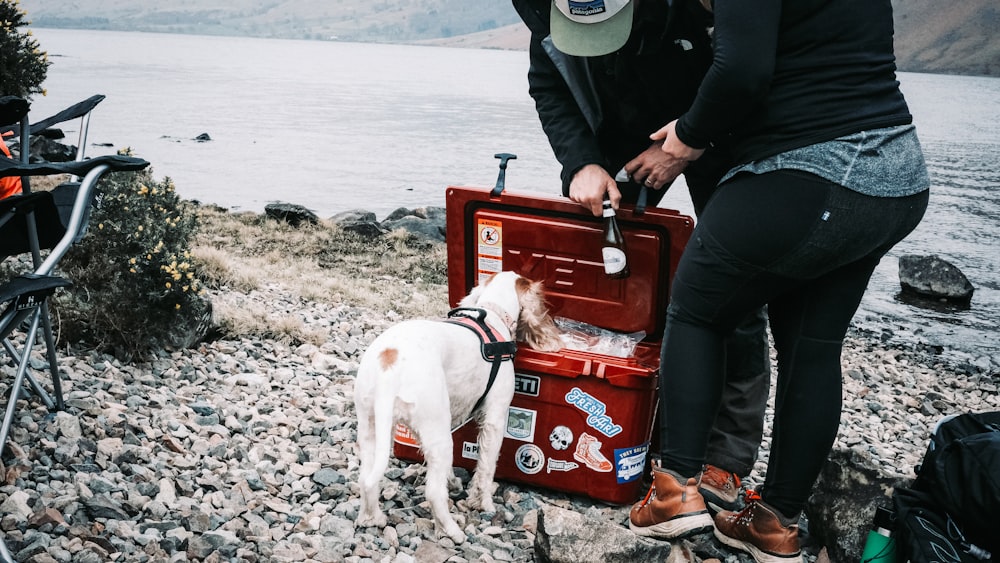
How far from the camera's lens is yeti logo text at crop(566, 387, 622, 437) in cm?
328

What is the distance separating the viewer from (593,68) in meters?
3.08

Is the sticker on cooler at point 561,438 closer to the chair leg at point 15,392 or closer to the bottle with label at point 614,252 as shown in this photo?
the bottle with label at point 614,252

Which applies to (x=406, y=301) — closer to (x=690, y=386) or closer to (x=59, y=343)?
(x=59, y=343)

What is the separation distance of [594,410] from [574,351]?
28cm

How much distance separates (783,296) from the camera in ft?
8.46

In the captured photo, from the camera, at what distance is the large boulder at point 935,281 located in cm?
1002

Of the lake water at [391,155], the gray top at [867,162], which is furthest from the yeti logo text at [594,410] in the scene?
the lake water at [391,155]

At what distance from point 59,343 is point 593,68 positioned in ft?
10.3

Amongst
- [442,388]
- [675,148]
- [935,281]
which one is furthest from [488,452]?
[935,281]

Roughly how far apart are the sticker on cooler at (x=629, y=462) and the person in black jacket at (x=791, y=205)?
671 millimetres

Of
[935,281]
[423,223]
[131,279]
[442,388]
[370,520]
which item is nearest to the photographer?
[442,388]

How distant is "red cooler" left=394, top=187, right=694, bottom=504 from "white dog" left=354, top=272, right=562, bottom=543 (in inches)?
6.5

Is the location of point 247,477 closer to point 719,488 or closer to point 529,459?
point 529,459

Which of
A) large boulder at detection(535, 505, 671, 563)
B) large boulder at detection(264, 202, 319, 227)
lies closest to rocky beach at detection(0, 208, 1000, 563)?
large boulder at detection(535, 505, 671, 563)
